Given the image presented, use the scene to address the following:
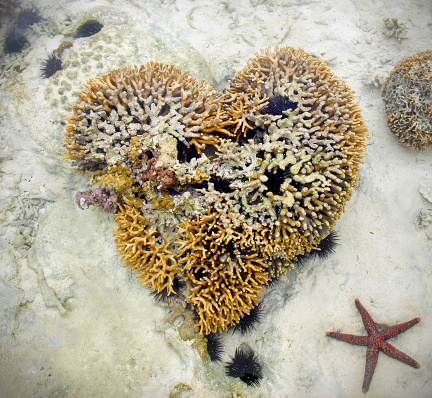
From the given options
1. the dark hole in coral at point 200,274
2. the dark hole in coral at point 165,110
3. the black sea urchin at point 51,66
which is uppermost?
the black sea urchin at point 51,66

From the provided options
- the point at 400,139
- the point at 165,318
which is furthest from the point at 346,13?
the point at 165,318

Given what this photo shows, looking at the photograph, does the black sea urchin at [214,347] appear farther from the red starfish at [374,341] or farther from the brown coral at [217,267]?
the red starfish at [374,341]

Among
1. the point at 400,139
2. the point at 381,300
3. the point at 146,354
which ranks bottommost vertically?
the point at 381,300

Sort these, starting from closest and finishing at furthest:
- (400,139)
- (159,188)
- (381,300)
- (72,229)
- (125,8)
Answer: (159,188)
(381,300)
(72,229)
(400,139)
(125,8)

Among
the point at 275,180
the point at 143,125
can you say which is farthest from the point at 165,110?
the point at 275,180

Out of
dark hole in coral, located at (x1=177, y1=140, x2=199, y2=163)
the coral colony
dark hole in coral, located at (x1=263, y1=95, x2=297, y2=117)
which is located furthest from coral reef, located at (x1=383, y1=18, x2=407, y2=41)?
dark hole in coral, located at (x1=177, y1=140, x2=199, y2=163)

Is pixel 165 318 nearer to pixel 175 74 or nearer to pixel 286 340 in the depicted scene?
pixel 286 340

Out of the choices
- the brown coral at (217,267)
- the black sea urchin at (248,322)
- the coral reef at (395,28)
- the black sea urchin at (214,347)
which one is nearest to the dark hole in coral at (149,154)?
the brown coral at (217,267)
